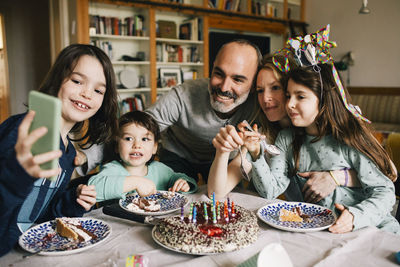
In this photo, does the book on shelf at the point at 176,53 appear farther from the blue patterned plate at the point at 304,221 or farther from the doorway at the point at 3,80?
the blue patterned plate at the point at 304,221

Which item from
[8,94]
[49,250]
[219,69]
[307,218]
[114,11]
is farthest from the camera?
[8,94]

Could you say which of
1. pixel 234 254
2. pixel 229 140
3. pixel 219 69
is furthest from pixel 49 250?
pixel 219 69

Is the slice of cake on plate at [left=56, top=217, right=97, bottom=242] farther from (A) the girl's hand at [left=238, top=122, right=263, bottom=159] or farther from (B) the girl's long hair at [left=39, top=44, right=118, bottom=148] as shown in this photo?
(A) the girl's hand at [left=238, top=122, right=263, bottom=159]

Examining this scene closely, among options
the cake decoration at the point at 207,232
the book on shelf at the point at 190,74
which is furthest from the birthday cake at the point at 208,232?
the book on shelf at the point at 190,74

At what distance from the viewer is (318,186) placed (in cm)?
136

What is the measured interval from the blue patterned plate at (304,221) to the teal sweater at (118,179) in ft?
1.41

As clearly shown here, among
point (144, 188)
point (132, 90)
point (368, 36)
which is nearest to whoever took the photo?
point (144, 188)

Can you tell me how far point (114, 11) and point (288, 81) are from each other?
4.28 m

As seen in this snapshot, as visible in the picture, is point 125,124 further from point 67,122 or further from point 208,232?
point 208,232

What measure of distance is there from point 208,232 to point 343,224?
17.6 inches

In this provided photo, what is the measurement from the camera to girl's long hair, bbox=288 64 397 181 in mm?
1326

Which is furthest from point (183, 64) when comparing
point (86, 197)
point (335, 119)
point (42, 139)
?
point (42, 139)

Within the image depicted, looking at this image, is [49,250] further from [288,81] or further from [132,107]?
[132,107]

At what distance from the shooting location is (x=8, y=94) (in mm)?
6418
